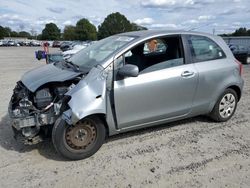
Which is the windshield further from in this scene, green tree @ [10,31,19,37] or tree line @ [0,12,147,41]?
green tree @ [10,31,19,37]

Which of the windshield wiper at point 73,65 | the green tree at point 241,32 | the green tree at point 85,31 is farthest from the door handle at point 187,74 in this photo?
the green tree at point 85,31

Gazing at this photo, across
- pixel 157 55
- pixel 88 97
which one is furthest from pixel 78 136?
pixel 157 55

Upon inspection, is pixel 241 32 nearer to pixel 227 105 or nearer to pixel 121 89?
pixel 227 105

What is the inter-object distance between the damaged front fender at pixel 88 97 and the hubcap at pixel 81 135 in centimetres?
24

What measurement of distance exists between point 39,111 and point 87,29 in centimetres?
9034

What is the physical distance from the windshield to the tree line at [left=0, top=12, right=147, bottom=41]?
3023 inches

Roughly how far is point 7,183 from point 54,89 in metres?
1.31

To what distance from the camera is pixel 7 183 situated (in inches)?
122

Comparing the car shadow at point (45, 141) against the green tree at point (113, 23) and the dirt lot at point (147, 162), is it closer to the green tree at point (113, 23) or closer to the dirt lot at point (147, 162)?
the dirt lot at point (147, 162)

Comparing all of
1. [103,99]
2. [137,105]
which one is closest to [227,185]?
[137,105]

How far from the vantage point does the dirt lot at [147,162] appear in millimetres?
3133

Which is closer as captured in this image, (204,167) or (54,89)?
(204,167)

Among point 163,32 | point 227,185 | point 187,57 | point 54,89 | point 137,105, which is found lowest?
point 227,185

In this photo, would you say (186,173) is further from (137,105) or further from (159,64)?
(159,64)
